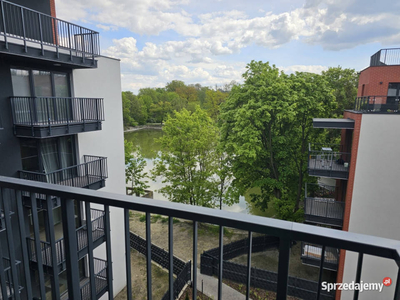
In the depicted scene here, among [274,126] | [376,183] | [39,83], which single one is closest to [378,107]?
[376,183]

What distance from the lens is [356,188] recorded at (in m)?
8.79

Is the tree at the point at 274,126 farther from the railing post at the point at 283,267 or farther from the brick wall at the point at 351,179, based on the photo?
the railing post at the point at 283,267

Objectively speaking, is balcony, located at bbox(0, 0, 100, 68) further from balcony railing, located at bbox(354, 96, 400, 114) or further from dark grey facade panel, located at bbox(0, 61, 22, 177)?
balcony railing, located at bbox(354, 96, 400, 114)

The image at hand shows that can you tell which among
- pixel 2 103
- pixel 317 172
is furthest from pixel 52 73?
pixel 317 172

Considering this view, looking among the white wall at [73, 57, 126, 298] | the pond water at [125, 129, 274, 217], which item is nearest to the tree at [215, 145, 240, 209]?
the pond water at [125, 129, 274, 217]

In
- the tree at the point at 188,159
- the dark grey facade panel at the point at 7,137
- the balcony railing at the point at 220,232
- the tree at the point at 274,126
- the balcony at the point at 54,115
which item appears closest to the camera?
the balcony railing at the point at 220,232

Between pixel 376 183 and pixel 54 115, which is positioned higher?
pixel 54 115

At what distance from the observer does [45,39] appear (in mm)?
8062

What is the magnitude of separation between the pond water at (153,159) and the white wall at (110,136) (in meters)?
6.35

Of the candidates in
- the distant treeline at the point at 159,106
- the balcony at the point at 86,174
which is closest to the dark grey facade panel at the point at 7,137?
the balcony at the point at 86,174

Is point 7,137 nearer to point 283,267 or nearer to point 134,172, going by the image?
point 283,267

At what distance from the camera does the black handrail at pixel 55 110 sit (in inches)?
262

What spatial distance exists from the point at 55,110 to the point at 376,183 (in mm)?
9638

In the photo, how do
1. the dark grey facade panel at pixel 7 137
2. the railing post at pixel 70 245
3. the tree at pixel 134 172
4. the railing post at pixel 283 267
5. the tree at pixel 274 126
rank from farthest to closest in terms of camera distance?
the tree at pixel 134 172 → the tree at pixel 274 126 → the dark grey facade panel at pixel 7 137 → the railing post at pixel 70 245 → the railing post at pixel 283 267
